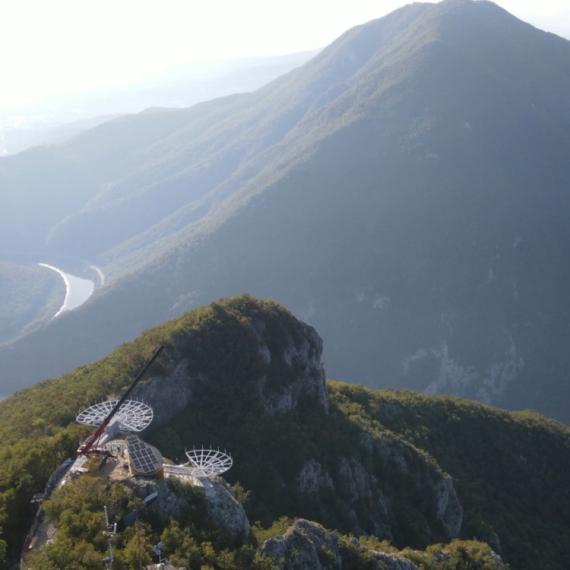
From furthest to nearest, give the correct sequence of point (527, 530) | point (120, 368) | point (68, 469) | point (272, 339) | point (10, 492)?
point (527, 530), point (272, 339), point (120, 368), point (68, 469), point (10, 492)

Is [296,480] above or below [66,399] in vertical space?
below

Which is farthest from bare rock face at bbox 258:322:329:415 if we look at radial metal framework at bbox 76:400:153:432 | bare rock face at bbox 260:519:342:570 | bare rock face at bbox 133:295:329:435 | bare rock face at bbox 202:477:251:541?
bare rock face at bbox 202:477:251:541

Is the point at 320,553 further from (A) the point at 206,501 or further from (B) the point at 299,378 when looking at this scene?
(B) the point at 299,378

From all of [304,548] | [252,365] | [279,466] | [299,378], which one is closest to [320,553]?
[304,548]

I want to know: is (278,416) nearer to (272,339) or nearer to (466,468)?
(272,339)

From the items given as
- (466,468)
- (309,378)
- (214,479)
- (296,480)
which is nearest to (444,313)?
(466,468)

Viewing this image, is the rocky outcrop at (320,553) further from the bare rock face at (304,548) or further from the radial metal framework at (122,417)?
the radial metal framework at (122,417)

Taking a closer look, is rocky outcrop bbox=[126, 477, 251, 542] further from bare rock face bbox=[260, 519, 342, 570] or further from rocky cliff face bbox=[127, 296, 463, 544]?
rocky cliff face bbox=[127, 296, 463, 544]
